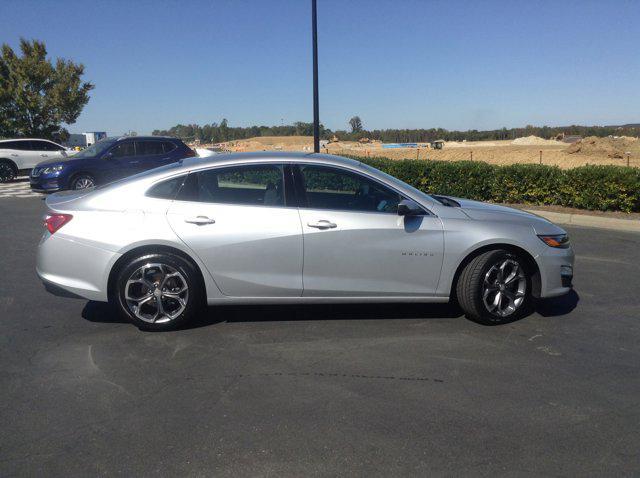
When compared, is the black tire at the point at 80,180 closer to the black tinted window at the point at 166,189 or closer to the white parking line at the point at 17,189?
the white parking line at the point at 17,189

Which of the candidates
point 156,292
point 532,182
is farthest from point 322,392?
point 532,182

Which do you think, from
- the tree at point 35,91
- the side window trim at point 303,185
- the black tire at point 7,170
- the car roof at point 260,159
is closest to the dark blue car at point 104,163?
the black tire at point 7,170

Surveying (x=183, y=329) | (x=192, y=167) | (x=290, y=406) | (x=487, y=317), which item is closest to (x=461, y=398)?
(x=290, y=406)

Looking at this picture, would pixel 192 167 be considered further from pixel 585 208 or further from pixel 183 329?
pixel 585 208

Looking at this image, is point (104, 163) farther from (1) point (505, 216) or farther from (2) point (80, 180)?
(1) point (505, 216)

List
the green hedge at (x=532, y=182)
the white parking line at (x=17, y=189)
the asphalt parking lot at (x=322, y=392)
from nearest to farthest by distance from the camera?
the asphalt parking lot at (x=322, y=392) < the green hedge at (x=532, y=182) < the white parking line at (x=17, y=189)

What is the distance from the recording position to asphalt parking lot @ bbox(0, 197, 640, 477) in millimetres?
3086

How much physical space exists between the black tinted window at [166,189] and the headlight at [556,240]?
3.31 m

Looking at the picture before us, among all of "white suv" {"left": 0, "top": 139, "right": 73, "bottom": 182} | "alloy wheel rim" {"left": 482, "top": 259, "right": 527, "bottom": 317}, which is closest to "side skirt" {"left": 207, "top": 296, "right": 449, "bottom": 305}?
"alloy wheel rim" {"left": 482, "top": 259, "right": 527, "bottom": 317}

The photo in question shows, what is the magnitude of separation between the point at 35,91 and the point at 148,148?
2191 cm

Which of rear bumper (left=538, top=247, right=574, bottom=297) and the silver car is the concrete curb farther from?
the silver car

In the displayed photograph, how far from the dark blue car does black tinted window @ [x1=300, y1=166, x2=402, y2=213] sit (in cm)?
1050

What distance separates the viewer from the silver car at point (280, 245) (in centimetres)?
484

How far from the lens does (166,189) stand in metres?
5.00
